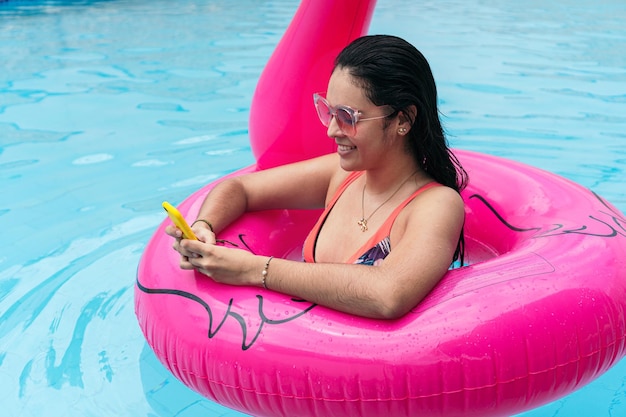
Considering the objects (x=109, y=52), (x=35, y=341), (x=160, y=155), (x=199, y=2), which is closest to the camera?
(x=35, y=341)

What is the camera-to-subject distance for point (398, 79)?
2.20 m

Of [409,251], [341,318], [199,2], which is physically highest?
[409,251]

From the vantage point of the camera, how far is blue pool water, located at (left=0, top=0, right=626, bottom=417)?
306 cm

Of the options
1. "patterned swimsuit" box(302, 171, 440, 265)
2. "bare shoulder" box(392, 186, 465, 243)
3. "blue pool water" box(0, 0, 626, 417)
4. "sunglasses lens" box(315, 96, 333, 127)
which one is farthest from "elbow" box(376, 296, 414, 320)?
"blue pool water" box(0, 0, 626, 417)

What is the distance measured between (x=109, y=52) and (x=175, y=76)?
1277mm

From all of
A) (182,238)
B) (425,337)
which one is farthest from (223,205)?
(425,337)

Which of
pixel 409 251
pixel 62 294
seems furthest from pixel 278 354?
pixel 62 294

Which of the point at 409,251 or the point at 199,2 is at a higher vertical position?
the point at 409,251

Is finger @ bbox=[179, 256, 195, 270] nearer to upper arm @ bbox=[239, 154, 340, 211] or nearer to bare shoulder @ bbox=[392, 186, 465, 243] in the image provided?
upper arm @ bbox=[239, 154, 340, 211]

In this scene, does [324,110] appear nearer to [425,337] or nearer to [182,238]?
[182,238]

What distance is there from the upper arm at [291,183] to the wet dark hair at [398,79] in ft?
1.62

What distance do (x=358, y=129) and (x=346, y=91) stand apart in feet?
0.36

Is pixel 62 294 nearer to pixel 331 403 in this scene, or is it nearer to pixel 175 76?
pixel 331 403

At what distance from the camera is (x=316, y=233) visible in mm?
2574
